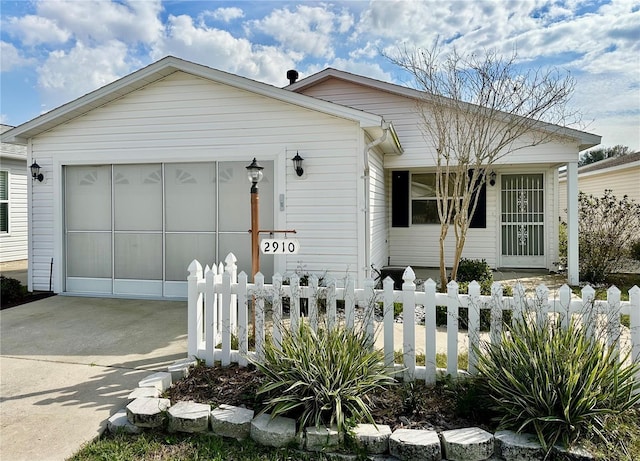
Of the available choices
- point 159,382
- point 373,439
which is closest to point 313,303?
point 373,439

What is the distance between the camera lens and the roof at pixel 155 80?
568 centimetres

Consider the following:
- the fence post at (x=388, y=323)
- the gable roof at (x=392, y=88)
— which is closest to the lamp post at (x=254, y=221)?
the fence post at (x=388, y=323)

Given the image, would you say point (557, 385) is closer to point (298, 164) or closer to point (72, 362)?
point (72, 362)

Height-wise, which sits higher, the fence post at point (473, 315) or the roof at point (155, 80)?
the roof at point (155, 80)

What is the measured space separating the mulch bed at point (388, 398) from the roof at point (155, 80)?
387cm

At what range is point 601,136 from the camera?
23.2 ft

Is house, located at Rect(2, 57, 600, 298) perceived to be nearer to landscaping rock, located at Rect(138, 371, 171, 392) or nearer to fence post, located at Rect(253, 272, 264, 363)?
fence post, located at Rect(253, 272, 264, 363)

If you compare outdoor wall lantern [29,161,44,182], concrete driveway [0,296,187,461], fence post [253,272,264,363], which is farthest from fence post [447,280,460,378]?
outdoor wall lantern [29,161,44,182]

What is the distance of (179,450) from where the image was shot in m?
2.33

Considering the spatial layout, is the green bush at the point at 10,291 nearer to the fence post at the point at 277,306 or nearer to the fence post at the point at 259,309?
the fence post at the point at 259,309

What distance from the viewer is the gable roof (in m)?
7.09

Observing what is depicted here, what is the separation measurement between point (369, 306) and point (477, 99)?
5122 mm

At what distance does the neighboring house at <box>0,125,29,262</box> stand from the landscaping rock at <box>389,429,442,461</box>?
12539 mm

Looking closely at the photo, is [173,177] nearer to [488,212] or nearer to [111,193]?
[111,193]
